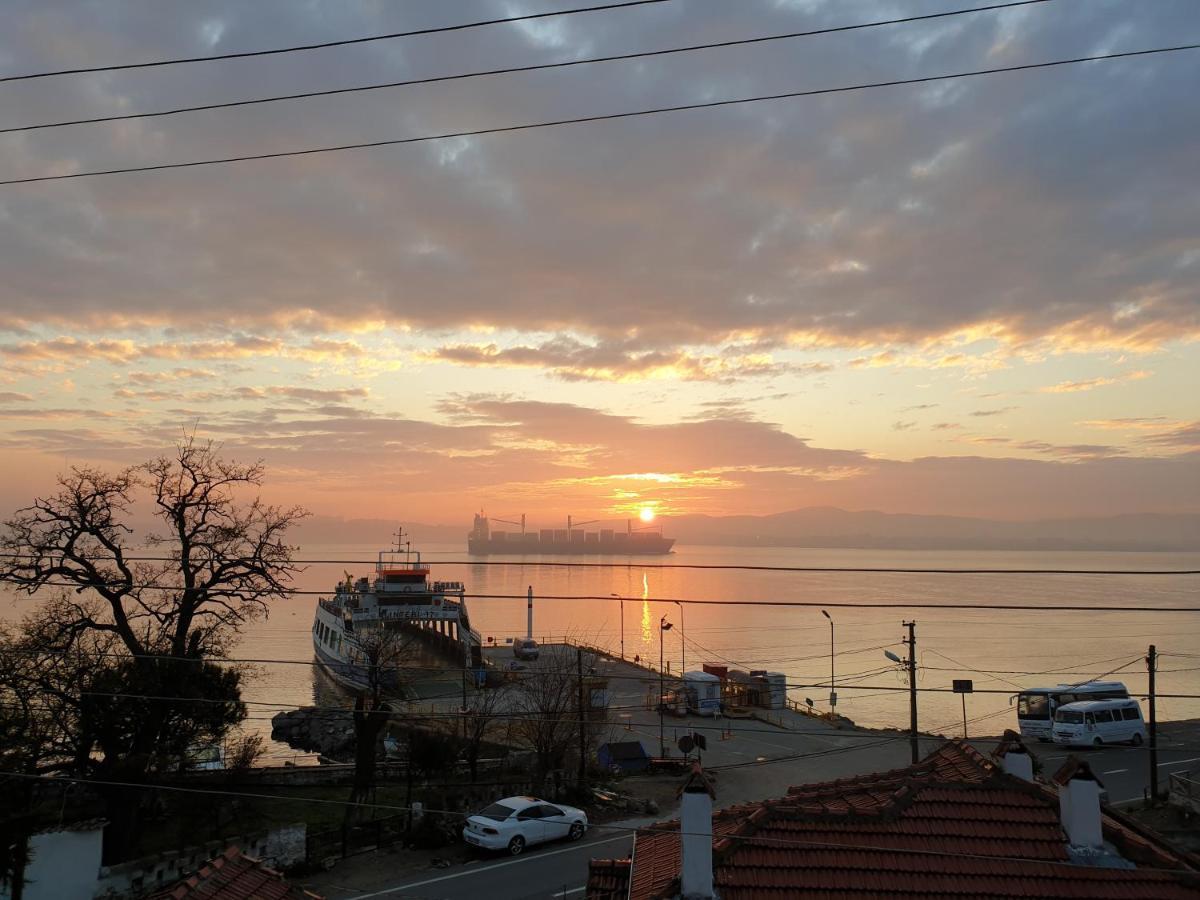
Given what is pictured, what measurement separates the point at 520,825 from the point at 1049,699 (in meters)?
24.5

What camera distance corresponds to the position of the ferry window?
3225cm

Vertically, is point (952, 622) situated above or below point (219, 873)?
below

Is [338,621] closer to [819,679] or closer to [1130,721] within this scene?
[819,679]

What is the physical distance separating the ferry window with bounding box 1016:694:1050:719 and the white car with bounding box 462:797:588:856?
21.9 meters

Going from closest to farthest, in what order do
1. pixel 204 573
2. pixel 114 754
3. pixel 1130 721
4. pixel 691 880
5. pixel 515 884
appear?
pixel 691 880 < pixel 515 884 < pixel 114 754 < pixel 204 573 < pixel 1130 721

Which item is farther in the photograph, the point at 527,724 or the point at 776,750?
the point at 776,750

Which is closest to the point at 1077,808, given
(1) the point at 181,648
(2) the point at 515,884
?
(2) the point at 515,884

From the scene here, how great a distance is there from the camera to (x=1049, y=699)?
107 feet

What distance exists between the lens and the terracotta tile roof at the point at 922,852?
336 inches

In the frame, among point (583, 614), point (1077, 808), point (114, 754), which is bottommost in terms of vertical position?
point (583, 614)

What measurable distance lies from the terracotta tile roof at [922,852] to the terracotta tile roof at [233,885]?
4191 mm

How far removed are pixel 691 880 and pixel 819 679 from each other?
4882 centimetres

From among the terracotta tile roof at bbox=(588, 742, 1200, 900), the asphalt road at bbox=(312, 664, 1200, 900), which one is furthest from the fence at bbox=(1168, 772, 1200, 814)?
the terracotta tile roof at bbox=(588, 742, 1200, 900)

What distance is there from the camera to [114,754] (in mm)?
18391
